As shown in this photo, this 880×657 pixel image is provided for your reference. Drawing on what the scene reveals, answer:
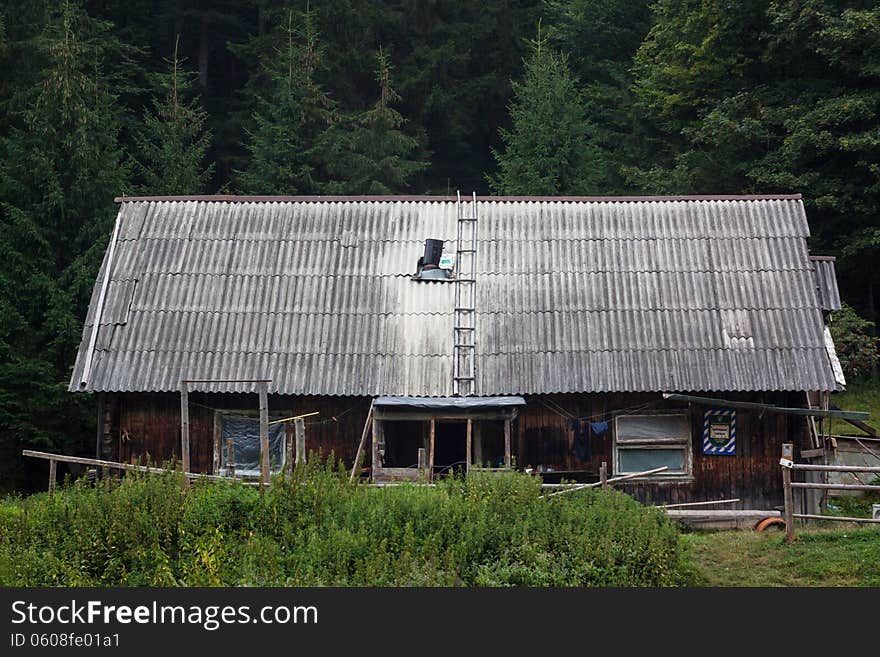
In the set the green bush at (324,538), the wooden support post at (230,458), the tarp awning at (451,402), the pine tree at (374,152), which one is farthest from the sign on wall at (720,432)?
A: the pine tree at (374,152)

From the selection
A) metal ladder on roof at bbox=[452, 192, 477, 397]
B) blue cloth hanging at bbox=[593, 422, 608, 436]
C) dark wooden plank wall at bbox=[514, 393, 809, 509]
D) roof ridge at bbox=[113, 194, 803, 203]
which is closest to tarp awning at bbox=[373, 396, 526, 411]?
metal ladder on roof at bbox=[452, 192, 477, 397]

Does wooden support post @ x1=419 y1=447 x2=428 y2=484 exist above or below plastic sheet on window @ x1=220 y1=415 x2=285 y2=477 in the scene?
below

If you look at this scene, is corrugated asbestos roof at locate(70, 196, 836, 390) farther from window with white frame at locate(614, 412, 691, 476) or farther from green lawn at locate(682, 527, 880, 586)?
green lawn at locate(682, 527, 880, 586)

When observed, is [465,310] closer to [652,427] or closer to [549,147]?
[652,427]

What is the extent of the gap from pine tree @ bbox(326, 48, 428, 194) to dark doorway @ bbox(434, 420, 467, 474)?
16224 millimetres

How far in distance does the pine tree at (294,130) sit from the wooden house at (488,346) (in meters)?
14.2

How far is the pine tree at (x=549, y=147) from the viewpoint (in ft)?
117

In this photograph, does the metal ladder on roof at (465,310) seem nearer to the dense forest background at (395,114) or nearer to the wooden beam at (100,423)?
the wooden beam at (100,423)

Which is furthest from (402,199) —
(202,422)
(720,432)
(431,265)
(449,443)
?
(720,432)

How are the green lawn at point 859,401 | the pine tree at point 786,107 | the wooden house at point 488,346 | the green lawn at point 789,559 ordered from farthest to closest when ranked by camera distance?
the pine tree at point 786,107, the green lawn at point 859,401, the wooden house at point 488,346, the green lawn at point 789,559

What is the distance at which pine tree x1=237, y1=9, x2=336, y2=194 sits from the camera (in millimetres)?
36281

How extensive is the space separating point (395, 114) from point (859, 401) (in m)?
18.1

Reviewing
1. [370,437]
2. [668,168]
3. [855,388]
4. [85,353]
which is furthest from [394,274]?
[668,168]

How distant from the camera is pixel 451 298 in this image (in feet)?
69.1
